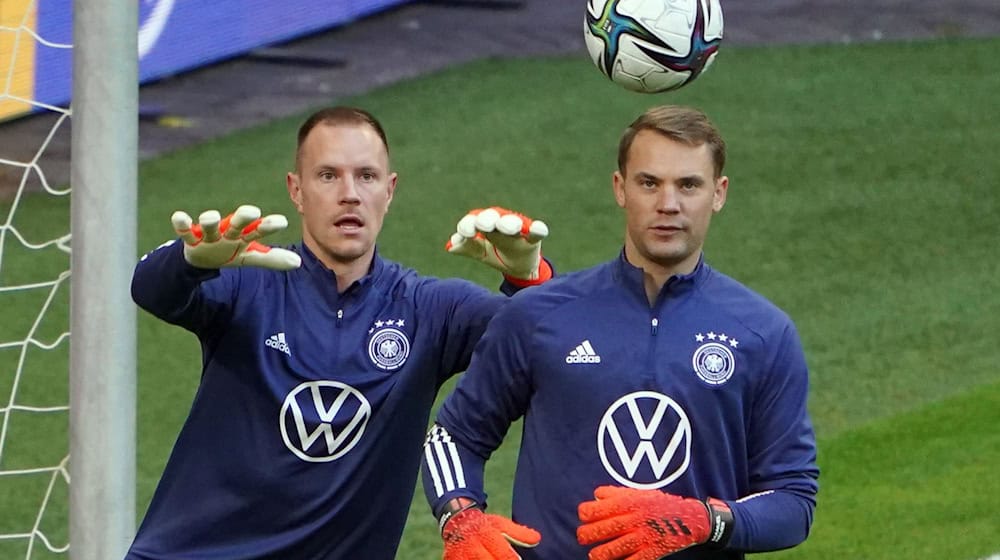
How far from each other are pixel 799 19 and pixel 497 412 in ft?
37.1

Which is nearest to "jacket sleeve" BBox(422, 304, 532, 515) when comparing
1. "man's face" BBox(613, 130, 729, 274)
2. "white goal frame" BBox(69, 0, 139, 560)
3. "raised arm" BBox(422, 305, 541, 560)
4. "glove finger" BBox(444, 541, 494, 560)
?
"raised arm" BBox(422, 305, 541, 560)

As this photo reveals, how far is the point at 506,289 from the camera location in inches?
191

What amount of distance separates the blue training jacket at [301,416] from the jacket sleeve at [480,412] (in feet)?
1.68

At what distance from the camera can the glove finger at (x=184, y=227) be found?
4062 millimetres

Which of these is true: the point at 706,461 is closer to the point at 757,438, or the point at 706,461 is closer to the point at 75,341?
the point at 757,438

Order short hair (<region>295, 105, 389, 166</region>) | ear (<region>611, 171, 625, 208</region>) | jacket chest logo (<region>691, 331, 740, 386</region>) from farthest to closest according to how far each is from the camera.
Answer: short hair (<region>295, 105, 389, 166</region>) < ear (<region>611, 171, 625, 208</region>) < jacket chest logo (<region>691, 331, 740, 386</region>)

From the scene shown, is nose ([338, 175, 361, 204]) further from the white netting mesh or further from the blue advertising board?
the blue advertising board

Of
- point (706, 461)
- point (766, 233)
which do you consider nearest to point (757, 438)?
point (706, 461)

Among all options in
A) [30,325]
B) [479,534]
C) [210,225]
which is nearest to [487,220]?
[210,225]

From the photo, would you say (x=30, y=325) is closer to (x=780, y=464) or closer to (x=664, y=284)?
(x=664, y=284)

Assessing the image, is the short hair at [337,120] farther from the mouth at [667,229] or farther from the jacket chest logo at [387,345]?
the mouth at [667,229]

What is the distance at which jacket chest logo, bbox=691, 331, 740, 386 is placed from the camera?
159 inches

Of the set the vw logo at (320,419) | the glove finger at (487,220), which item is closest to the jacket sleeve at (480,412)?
the glove finger at (487,220)

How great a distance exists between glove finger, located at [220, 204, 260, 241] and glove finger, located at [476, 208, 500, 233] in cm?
57
